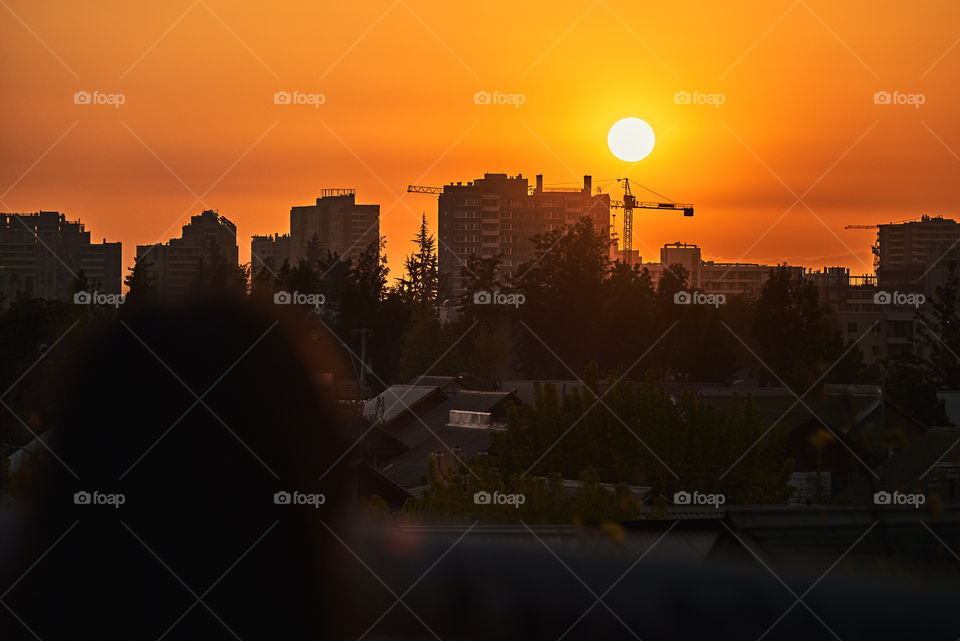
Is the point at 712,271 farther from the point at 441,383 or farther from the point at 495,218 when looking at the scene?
the point at 441,383

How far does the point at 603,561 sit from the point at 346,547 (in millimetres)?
464

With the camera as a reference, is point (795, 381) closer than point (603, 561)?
No

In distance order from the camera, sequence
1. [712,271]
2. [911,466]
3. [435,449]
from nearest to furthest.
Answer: [911,466], [435,449], [712,271]

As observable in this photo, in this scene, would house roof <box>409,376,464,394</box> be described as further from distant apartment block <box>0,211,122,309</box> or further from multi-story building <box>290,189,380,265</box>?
multi-story building <box>290,189,380,265</box>

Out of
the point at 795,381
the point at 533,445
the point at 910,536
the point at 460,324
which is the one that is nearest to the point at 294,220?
the point at 460,324

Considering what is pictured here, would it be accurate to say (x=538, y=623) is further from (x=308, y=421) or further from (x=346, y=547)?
(x=308, y=421)

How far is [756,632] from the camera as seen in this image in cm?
182

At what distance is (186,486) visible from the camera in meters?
1.73

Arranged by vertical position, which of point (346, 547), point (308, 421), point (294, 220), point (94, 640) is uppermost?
point (294, 220)

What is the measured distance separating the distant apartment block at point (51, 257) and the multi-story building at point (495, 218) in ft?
394

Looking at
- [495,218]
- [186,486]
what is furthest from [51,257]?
[495,218]

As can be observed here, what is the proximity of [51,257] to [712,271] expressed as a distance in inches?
3851

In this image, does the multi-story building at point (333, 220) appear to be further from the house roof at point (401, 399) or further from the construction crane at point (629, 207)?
the house roof at point (401, 399)

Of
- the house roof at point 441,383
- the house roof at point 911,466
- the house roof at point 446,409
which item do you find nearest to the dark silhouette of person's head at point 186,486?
the house roof at point 911,466
